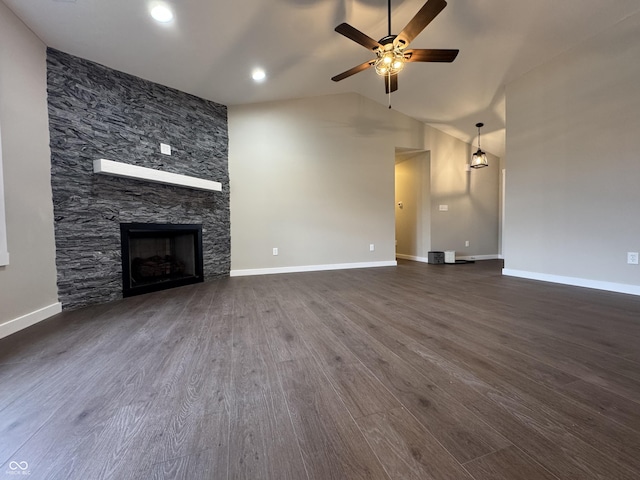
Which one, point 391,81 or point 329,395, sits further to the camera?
point 391,81

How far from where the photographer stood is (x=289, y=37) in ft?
10.1

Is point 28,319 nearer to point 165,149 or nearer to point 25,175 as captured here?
point 25,175

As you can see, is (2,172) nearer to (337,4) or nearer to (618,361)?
(337,4)

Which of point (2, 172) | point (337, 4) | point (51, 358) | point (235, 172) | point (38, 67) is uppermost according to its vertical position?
point (337, 4)

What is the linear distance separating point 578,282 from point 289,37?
4609 mm

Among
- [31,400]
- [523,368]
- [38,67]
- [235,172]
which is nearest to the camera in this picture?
[31,400]

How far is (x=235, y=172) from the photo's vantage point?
442 centimetres

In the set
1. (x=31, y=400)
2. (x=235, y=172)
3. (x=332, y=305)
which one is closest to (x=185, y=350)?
(x=31, y=400)

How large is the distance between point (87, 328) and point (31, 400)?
1077 millimetres

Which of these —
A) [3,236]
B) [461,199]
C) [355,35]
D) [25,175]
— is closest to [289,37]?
[355,35]

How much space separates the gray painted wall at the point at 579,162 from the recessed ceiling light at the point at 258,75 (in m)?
3.67

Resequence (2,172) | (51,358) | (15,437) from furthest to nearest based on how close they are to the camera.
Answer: (2,172)
(51,358)
(15,437)

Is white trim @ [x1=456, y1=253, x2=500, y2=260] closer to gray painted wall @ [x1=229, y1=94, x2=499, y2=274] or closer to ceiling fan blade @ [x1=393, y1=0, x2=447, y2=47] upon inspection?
gray painted wall @ [x1=229, y1=94, x2=499, y2=274]

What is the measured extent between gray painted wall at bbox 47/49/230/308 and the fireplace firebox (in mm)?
91
